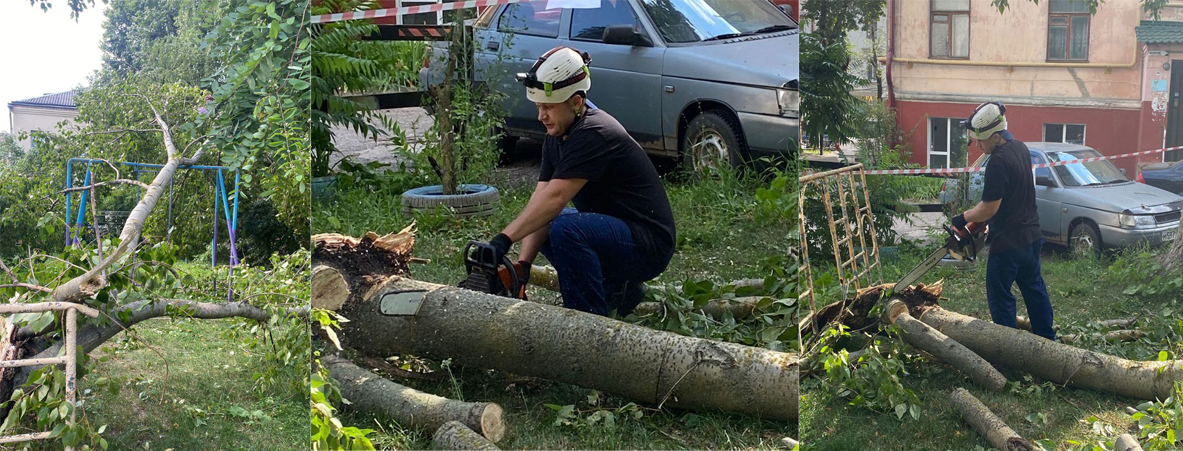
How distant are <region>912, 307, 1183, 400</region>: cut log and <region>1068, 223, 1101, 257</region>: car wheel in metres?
0.36

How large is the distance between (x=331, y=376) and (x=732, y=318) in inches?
61.1

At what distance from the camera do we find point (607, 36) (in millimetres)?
3602

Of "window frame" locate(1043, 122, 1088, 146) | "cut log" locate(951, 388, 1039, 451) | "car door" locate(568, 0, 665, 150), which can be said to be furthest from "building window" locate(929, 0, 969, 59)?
"cut log" locate(951, 388, 1039, 451)

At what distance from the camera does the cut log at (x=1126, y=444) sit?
3.56 m

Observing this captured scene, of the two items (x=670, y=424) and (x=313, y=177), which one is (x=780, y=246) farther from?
(x=313, y=177)

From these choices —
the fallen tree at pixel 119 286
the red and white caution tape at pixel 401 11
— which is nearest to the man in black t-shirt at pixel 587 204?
the red and white caution tape at pixel 401 11

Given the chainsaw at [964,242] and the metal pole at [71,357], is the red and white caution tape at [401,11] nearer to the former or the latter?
the metal pole at [71,357]

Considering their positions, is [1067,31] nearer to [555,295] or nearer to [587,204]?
[587,204]

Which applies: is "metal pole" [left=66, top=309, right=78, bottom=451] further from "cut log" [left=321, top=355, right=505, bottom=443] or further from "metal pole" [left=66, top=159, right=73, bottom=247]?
"cut log" [left=321, top=355, right=505, bottom=443]

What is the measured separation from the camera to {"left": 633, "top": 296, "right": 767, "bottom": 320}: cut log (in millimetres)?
3693

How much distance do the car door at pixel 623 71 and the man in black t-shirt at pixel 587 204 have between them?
0.04 metres

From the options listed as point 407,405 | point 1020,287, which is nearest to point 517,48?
point 407,405

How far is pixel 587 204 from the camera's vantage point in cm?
359

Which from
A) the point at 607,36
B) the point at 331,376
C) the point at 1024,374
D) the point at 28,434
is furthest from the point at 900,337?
the point at 28,434
